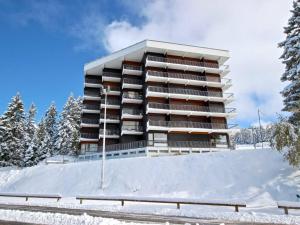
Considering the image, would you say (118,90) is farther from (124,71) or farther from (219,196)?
(219,196)

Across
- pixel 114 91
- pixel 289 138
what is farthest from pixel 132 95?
pixel 289 138

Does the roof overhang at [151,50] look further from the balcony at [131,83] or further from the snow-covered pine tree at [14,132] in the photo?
the snow-covered pine tree at [14,132]

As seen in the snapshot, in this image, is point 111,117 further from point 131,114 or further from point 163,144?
point 163,144

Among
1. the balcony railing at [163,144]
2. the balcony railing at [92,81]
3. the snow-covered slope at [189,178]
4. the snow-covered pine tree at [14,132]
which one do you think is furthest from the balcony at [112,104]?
the snow-covered pine tree at [14,132]

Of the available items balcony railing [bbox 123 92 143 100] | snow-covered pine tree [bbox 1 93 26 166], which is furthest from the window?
snow-covered pine tree [bbox 1 93 26 166]

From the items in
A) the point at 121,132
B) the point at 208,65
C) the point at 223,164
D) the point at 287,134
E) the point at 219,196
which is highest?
the point at 208,65

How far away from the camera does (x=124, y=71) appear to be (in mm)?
43875

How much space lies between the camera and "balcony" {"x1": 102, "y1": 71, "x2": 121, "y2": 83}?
45750mm

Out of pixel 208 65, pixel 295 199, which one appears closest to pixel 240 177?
pixel 295 199

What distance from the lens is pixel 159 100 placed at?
136 feet

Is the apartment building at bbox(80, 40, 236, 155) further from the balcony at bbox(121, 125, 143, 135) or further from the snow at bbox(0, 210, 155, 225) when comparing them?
the snow at bbox(0, 210, 155, 225)

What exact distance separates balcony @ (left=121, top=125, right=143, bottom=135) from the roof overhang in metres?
11.2

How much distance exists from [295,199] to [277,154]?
5.15 metres

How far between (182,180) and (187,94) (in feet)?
68.3
